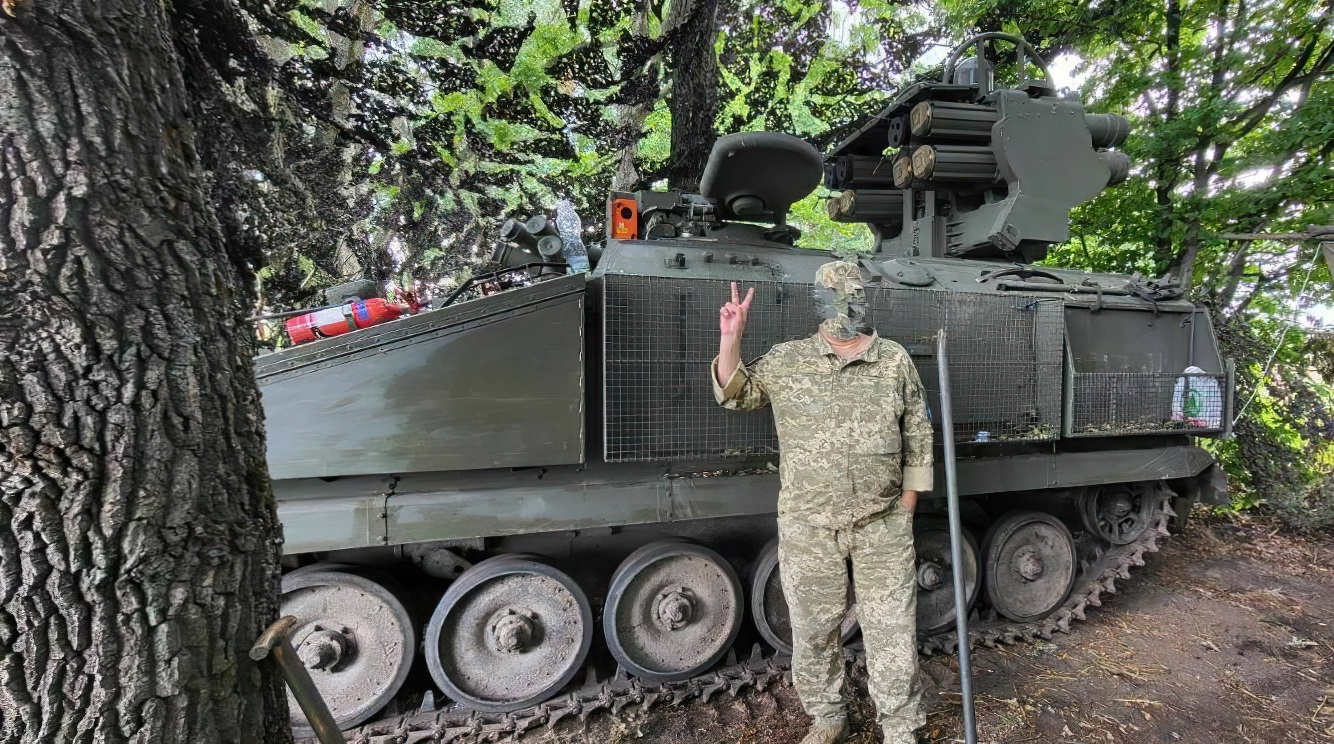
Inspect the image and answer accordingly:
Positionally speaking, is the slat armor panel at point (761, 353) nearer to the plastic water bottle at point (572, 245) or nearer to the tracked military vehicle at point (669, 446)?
the tracked military vehicle at point (669, 446)

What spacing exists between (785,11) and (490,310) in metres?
9.13

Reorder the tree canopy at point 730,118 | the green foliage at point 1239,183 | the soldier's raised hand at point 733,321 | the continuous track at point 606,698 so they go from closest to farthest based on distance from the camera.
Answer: the soldier's raised hand at point 733,321 < the continuous track at point 606,698 < the green foliage at point 1239,183 < the tree canopy at point 730,118

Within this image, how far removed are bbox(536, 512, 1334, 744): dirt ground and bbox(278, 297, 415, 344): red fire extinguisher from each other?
7.15 feet

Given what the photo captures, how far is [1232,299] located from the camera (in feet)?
24.1

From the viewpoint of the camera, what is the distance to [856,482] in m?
2.44

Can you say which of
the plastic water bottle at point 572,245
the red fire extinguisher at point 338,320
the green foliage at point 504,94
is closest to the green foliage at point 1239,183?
the green foliage at point 504,94

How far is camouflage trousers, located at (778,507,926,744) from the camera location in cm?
249

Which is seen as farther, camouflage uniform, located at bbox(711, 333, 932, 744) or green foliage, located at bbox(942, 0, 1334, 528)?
green foliage, located at bbox(942, 0, 1334, 528)

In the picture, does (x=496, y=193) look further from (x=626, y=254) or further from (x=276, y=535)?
(x=276, y=535)

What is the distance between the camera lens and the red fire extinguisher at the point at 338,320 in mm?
2641

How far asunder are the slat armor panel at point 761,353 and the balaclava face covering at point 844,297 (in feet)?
1.58

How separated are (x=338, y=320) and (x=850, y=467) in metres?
2.34

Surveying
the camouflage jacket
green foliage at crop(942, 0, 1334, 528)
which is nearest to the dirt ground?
the camouflage jacket

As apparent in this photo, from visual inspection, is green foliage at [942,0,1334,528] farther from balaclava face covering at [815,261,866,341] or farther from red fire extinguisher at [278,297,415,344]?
red fire extinguisher at [278,297,415,344]
